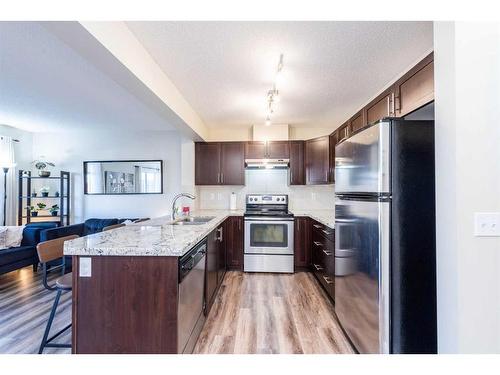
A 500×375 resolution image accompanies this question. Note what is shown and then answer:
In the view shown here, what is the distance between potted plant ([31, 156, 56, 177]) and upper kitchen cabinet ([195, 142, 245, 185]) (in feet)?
9.06

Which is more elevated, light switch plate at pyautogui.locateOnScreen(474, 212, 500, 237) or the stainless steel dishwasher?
light switch plate at pyautogui.locateOnScreen(474, 212, 500, 237)

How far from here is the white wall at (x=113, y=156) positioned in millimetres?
4680

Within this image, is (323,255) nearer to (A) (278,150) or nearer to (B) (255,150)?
(A) (278,150)

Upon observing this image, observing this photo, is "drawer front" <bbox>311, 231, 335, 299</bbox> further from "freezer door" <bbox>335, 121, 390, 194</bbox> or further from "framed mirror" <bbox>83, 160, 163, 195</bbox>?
"framed mirror" <bbox>83, 160, 163, 195</bbox>

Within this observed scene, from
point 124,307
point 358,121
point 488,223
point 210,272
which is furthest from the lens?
point 358,121

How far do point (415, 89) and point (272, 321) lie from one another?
2314 millimetres

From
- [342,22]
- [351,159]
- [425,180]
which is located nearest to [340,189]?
[351,159]

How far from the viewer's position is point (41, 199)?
4664mm

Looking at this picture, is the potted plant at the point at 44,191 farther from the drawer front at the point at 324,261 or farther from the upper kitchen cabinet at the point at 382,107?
the upper kitchen cabinet at the point at 382,107

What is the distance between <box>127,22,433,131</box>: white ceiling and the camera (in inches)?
66.2

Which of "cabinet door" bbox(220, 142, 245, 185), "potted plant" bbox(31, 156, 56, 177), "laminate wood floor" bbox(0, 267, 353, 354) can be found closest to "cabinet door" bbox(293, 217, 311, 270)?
"laminate wood floor" bbox(0, 267, 353, 354)

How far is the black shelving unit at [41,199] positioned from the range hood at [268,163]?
344 centimetres

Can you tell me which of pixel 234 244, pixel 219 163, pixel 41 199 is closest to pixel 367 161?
pixel 234 244
